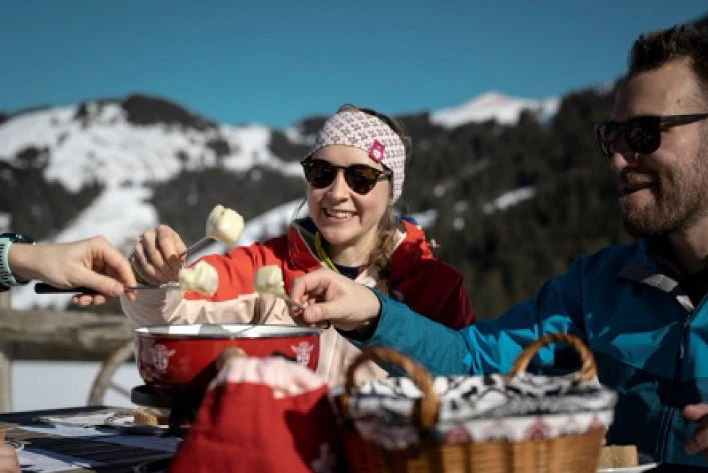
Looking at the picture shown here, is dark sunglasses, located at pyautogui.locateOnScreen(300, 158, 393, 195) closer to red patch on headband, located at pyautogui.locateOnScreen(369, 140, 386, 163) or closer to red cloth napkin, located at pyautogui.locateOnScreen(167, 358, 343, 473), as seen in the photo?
red patch on headband, located at pyautogui.locateOnScreen(369, 140, 386, 163)

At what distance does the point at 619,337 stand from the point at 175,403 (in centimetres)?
144

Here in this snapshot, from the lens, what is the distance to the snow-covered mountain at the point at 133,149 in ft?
226

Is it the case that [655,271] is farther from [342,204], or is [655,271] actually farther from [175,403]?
[175,403]

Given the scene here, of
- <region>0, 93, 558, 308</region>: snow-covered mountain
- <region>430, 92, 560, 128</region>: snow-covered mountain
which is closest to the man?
<region>430, 92, 560, 128</region>: snow-covered mountain

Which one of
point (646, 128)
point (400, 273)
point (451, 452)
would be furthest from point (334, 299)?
point (400, 273)

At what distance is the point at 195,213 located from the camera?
6125 centimetres

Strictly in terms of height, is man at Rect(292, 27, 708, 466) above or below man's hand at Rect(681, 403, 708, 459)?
above

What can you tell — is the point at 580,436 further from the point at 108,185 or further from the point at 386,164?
the point at 108,185

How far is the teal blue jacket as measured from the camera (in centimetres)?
212

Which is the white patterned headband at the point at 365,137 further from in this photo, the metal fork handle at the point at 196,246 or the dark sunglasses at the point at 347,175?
the metal fork handle at the point at 196,246

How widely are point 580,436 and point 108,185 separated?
83.4 meters

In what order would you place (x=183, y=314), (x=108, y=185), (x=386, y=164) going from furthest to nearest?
(x=108, y=185) < (x=386, y=164) < (x=183, y=314)

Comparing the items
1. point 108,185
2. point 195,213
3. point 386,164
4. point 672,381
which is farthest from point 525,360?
point 108,185

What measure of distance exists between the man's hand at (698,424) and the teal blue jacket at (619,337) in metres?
0.66
